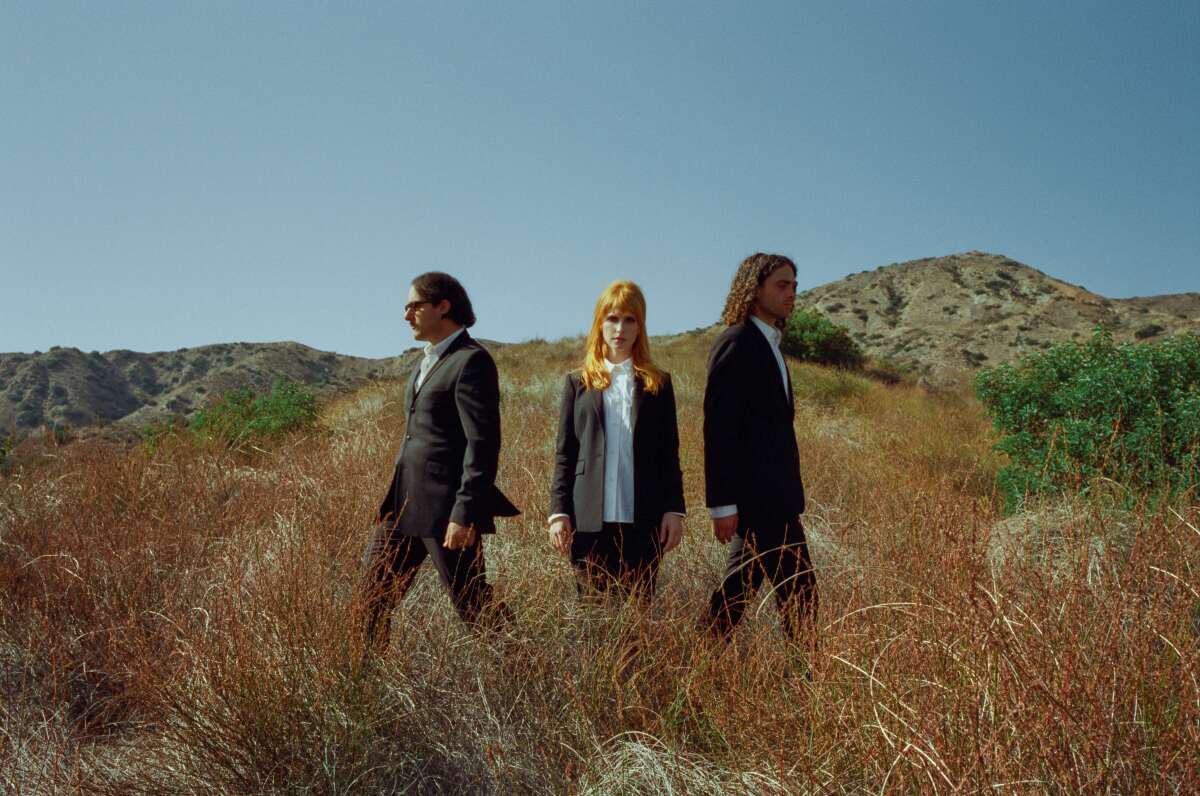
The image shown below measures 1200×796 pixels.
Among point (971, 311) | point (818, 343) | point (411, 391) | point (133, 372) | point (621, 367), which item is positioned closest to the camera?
point (621, 367)

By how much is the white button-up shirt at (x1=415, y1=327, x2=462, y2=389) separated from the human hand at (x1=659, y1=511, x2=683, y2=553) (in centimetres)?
123

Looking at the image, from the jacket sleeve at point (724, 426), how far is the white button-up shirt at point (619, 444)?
13.9 inches

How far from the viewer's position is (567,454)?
10.9 feet

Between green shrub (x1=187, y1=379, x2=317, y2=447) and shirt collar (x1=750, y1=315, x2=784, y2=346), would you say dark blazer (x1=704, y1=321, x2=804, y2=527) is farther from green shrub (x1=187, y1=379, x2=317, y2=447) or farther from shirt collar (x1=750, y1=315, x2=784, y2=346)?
green shrub (x1=187, y1=379, x2=317, y2=447)

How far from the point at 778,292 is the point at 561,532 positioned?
1384 mm

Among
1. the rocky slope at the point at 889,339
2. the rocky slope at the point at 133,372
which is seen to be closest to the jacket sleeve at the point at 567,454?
the rocky slope at the point at 889,339

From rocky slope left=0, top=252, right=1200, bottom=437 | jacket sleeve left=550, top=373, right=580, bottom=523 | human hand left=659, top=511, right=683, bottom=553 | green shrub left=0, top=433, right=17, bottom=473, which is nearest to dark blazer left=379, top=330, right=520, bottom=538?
jacket sleeve left=550, top=373, right=580, bottom=523

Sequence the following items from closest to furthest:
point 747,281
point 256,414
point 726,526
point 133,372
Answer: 1. point 726,526
2. point 747,281
3. point 256,414
4. point 133,372

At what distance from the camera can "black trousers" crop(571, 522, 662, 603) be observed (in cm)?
317

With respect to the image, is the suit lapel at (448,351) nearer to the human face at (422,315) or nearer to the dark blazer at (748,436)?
the human face at (422,315)

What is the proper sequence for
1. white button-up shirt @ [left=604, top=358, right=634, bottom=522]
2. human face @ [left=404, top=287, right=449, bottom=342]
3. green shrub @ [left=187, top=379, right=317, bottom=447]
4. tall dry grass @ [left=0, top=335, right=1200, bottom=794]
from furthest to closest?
green shrub @ [left=187, top=379, right=317, bottom=447], human face @ [left=404, top=287, right=449, bottom=342], white button-up shirt @ [left=604, top=358, right=634, bottom=522], tall dry grass @ [left=0, top=335, right=1200, bottom=794]

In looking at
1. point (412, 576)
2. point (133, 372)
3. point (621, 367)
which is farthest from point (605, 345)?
point (133, 372)

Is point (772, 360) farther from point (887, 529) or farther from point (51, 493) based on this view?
point (51, 493)

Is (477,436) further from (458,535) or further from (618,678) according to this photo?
(618,678)
